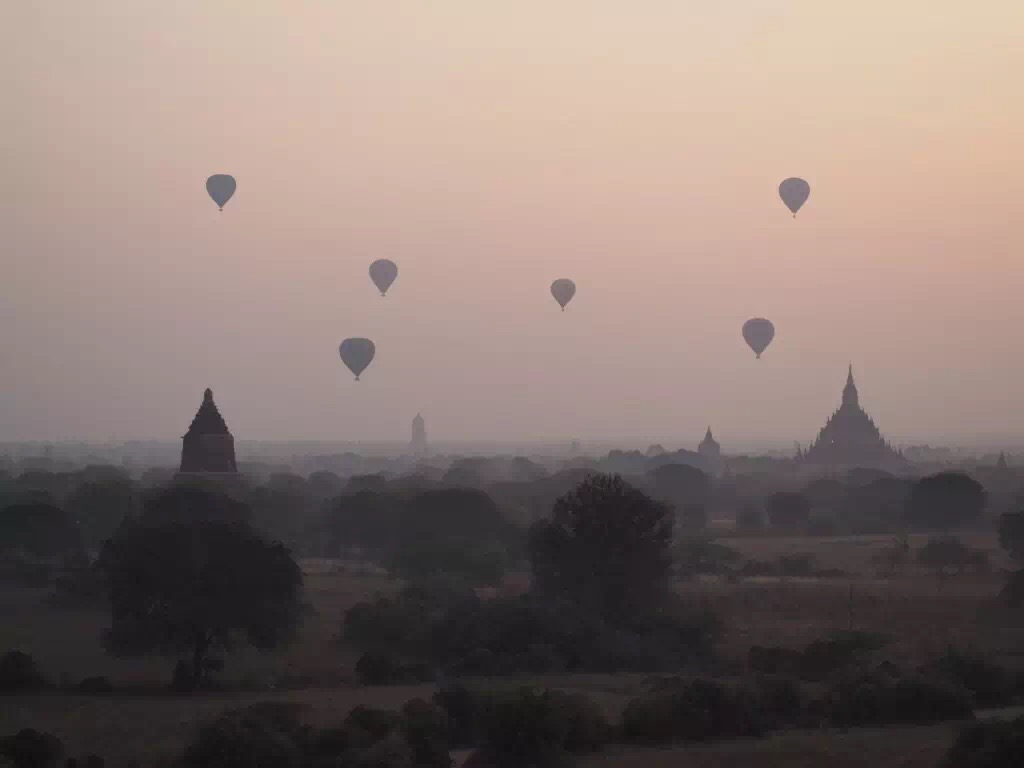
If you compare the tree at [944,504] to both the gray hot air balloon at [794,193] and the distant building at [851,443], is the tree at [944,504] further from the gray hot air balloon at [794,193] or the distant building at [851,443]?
the distant building at [851,443]

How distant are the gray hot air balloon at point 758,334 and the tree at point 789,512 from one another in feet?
72.8

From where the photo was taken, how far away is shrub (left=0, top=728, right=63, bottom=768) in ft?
60.0

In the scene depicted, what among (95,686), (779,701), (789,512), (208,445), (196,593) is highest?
(208,445)

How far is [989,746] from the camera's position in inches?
694

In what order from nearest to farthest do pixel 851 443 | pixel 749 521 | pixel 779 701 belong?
pixel 779 701
pixel 749 521
pixel 851 443

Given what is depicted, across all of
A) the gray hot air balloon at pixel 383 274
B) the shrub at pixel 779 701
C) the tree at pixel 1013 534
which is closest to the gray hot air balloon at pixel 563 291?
the gray hot air balloon at pixel 383 274

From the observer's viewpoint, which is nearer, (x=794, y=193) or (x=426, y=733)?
(x=426, y=733)

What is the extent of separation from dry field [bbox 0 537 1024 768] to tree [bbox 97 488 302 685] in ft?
2.49

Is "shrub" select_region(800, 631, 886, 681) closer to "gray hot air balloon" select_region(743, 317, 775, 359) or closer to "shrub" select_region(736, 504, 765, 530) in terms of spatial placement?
"shrub" select_region(736, 504, 765, 530)

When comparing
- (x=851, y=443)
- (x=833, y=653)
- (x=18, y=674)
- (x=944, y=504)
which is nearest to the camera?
(x=18, y=674)

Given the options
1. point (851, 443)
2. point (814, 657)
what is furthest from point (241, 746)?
point (851, 443)

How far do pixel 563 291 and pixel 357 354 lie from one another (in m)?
14.3

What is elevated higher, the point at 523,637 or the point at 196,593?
the point at 196,593

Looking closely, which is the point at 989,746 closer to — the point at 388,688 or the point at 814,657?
the point at 814,657
